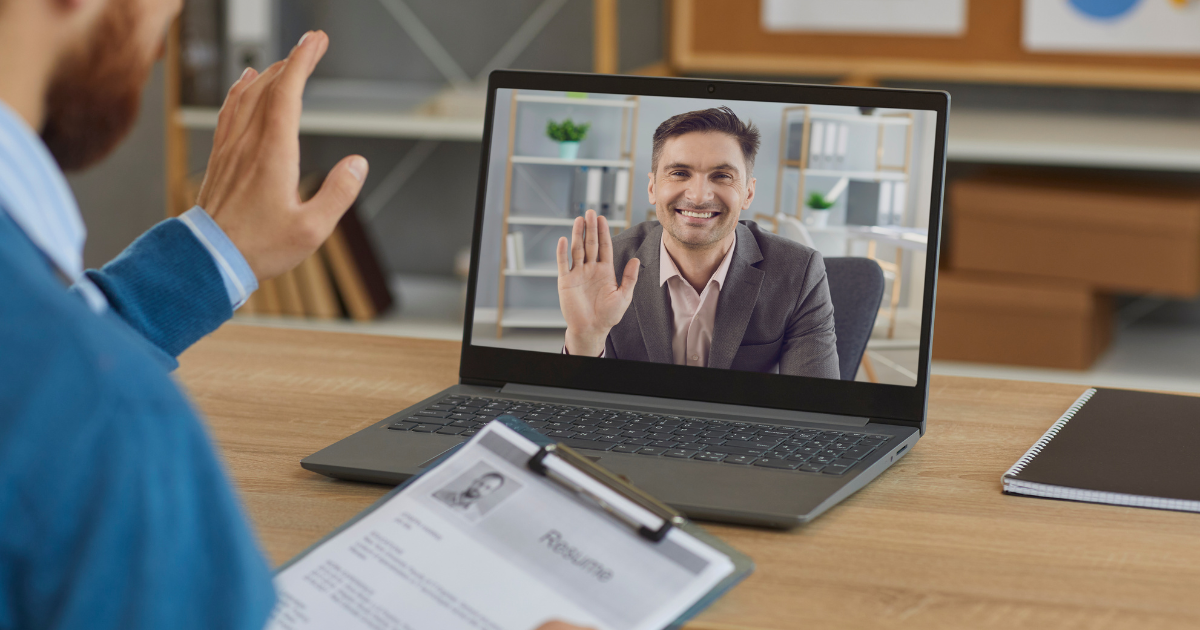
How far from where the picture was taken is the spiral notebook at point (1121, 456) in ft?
2.13

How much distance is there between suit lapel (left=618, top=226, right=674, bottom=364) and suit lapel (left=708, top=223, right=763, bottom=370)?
4 cm

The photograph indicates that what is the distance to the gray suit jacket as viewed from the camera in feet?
2.51

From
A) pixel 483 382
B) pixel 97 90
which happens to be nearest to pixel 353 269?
pixel 483 382

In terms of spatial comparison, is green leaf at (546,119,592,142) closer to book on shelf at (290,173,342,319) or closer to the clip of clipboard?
the clip of clipboard

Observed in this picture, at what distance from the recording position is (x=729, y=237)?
774mm

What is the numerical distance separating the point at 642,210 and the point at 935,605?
1.22ft

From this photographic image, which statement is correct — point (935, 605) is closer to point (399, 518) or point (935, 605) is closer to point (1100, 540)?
point (1100, 540)

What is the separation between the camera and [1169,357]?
213cm

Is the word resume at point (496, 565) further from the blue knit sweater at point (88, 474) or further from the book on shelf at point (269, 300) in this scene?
the book on shelf at point (269, 300)

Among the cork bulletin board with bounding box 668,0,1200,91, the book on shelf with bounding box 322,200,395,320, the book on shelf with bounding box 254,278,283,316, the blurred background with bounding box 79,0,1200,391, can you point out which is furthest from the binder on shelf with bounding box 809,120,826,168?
the book on shelf with bounding box 254,278,283,316

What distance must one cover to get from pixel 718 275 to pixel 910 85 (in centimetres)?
183

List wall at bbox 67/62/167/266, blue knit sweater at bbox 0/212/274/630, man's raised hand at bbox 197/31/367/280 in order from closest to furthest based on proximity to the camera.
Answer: blue knit sweater at bbox 0/212/274/630 < man's raised hand at bbox 197/31/367/280 < wall at bbox 67/62/167/266

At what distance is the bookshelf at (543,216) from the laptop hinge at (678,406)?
0.05m

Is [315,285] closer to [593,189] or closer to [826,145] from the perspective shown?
[593,189]
